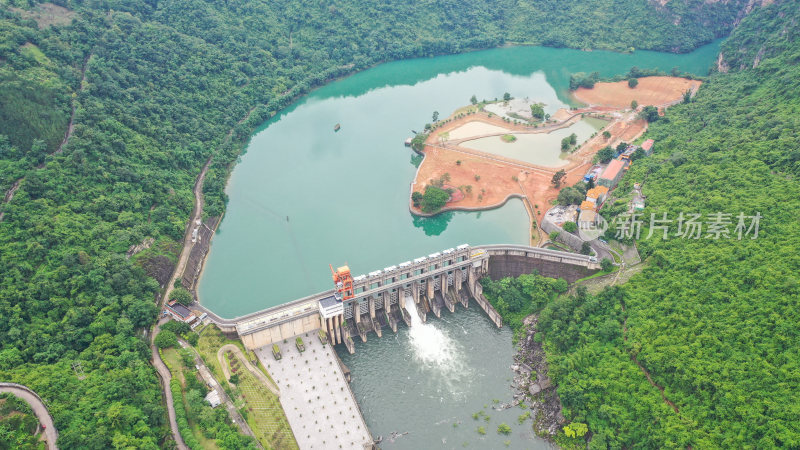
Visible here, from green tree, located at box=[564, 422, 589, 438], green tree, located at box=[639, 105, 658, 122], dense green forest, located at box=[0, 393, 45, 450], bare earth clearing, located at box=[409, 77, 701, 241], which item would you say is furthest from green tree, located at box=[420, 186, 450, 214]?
dense green forest, located at box=[0, 393, 45, 450]

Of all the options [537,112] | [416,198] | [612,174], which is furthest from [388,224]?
[537,112]

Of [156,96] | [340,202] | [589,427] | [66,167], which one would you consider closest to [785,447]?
[589,427]

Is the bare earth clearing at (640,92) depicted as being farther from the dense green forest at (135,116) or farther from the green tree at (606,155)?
the green tree at (606,155)

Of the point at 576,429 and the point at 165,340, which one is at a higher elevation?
the point at 165,340

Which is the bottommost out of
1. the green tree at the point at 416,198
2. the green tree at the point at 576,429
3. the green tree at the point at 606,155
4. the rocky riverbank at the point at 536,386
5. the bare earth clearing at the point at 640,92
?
the green tree at the point at 576,429

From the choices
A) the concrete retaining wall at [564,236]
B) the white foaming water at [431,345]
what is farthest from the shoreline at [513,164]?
the white foaming water at [431,345]

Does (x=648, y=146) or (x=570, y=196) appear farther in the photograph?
(x=648, y=146)

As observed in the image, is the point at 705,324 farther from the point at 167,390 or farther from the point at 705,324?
the point at 167,390
